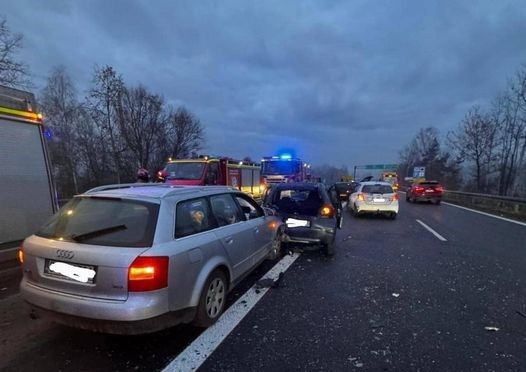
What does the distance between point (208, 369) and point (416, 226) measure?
11358mm

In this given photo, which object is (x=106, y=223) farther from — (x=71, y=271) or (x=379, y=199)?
(x=379, y=199)

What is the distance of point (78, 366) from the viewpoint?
3232 mm

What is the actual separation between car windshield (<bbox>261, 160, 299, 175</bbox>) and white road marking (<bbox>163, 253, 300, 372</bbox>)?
18.7 metres

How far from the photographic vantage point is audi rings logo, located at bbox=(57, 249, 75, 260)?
3.40 m

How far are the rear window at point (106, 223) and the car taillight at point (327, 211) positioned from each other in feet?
16.1

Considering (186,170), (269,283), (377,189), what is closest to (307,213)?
(269,283)

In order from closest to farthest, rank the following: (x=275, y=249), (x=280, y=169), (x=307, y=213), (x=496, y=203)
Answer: (x=275, y=249), (x=307, y=213), (x=496, y=203), (x=280, y=169)

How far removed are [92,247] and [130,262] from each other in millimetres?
459

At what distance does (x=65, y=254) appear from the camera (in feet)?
11.3

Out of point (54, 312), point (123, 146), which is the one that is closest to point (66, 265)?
point (54, 312)

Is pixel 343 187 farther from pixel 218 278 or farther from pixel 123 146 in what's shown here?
pixel 123 146

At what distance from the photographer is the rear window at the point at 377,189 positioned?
589 inches

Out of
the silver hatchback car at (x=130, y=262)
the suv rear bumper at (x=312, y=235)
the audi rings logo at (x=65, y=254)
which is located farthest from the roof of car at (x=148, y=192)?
the suv rear bumper at (x=312, y=235)

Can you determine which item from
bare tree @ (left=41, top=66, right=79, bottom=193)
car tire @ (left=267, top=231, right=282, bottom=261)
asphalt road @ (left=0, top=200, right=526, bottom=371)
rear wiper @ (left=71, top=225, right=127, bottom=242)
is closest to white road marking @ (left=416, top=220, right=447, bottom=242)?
asphalt road @ (left=0, top=200, right=526, bottom=371)
